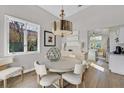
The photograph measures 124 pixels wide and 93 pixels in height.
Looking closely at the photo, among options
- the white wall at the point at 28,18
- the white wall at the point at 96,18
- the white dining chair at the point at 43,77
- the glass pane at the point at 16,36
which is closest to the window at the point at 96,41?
the white wall at the point at 96,18

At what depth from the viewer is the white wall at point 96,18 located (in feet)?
14.9

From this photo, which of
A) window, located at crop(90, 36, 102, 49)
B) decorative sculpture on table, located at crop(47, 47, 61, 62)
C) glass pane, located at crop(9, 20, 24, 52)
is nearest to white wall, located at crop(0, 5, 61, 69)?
glass pane, located at crop(9, 20, 24, 52)

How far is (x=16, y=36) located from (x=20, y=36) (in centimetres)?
17

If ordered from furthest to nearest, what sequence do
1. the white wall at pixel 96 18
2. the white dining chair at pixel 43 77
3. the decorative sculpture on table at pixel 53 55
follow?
1. the white wall at pixel 96 18
2. the decorative sculpture on table at pixel 53 55
3. the white dining chair at pixel 43 77

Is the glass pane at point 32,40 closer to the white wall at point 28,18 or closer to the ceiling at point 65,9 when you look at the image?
the white wall at point 28,18

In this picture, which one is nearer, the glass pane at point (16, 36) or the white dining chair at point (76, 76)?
the white dining chair at point (76, 76)

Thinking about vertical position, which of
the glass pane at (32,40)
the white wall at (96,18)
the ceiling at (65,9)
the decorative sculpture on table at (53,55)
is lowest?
the decorative sculpture on table at (53,55)

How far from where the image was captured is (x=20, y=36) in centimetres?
364

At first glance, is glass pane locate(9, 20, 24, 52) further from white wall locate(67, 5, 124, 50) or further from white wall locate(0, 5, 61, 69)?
white wall locate(67, 5, 124, 50)

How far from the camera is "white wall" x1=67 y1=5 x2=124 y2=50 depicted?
4551 millimetres

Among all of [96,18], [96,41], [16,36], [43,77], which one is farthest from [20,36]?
[96,41]

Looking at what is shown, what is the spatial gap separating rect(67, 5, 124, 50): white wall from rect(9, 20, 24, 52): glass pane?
Answer: 298 cm

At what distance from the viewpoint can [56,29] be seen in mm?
2498
